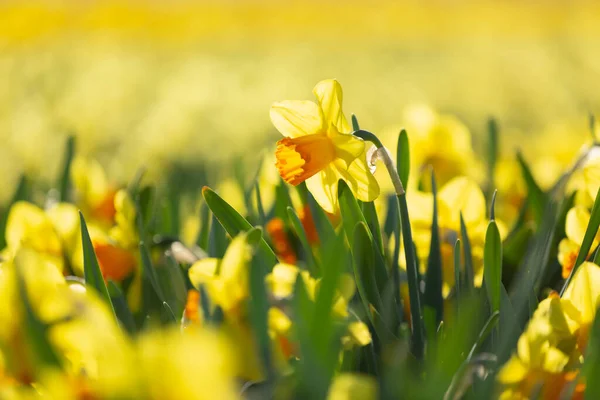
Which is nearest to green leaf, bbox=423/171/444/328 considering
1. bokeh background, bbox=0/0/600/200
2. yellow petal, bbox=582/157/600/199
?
yellow petal, bbox=582/157/600/199

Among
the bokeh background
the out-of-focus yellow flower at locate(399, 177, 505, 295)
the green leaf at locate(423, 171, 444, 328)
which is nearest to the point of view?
the green leaf at locate(423, 171, 444, 328)

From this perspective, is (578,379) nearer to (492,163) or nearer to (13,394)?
(13,394)

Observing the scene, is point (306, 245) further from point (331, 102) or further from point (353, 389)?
point (353, 389)

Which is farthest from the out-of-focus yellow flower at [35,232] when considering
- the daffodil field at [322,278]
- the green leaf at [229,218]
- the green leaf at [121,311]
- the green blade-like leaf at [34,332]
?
the green blade-like leaf at [34,332]

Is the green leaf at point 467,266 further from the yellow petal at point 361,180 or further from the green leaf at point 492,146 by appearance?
the green leaf at point 492,146

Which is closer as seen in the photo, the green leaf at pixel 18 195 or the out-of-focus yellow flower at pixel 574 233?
the out-of-focus yellow flower at pixel 574 233

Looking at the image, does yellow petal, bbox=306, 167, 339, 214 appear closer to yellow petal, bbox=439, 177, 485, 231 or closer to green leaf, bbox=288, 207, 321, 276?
green leaf, bbox=288, 207, 321, 276
